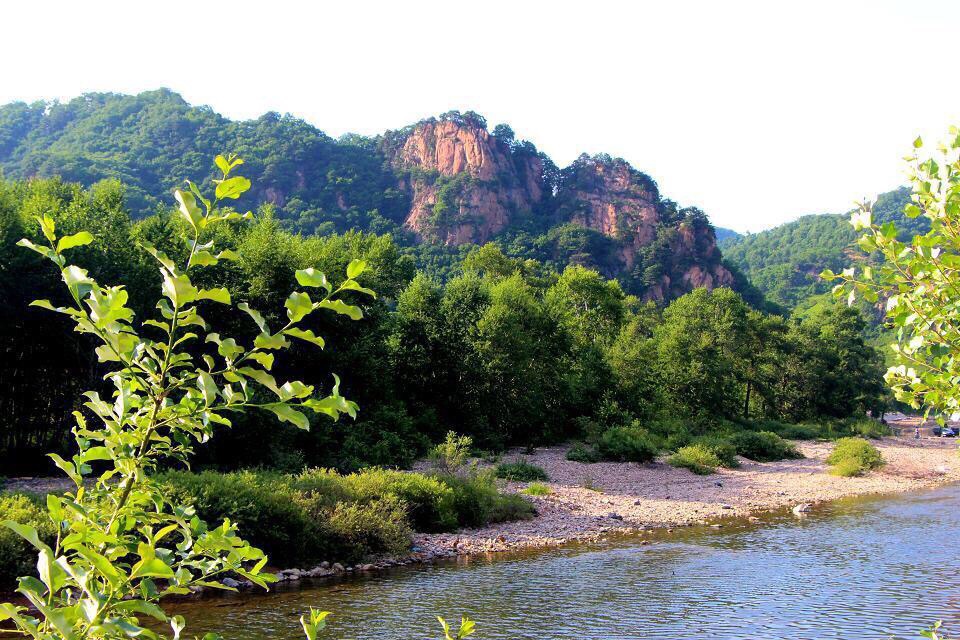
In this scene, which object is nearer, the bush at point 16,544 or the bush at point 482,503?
the bush at point 16,544

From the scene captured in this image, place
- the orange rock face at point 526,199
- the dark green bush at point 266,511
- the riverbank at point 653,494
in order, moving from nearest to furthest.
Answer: the dark green bush at point 266,511, the riverbank at point 653,494, the orange rock face at point 526,199

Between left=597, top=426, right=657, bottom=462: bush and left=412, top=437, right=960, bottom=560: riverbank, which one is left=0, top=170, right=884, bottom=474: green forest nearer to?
left=597, top=426, right=657, bottom=462: bush

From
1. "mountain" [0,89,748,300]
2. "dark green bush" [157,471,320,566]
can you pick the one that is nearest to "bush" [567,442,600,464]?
"dark green bush" [157,471,320,566]

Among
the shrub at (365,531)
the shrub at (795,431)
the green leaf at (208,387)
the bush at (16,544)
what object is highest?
the green leaf at (208,387)

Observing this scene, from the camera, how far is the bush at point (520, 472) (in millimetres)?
26922

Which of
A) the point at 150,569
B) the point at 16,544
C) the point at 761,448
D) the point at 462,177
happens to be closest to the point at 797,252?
the point at 462,177

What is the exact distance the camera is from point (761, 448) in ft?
128

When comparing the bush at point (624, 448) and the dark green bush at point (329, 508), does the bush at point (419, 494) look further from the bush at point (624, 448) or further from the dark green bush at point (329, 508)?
the bush at point (624, 448)

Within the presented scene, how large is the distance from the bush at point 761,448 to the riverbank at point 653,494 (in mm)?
904

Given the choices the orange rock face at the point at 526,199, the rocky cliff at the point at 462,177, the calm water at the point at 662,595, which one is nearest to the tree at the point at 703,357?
the calm water at the point at 662,595

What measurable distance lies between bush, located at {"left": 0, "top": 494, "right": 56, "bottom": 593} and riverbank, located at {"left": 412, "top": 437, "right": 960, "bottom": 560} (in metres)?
8.00

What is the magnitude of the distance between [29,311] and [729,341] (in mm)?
48600

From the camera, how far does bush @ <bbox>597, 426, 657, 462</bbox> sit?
3272 cm

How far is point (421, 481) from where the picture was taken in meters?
20.0
